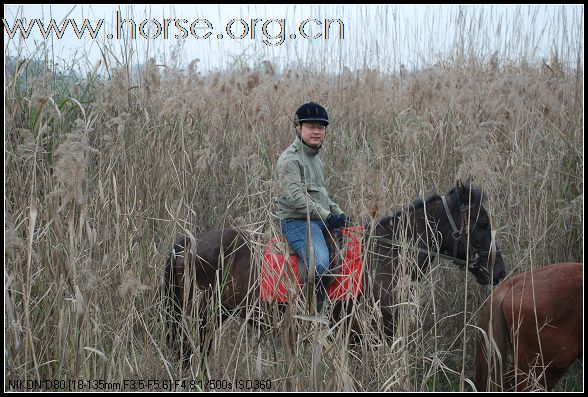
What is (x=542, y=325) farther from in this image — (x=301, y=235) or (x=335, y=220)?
(x=301, y=235)

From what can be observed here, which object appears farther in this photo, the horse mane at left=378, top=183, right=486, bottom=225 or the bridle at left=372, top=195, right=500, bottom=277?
the bridle at left=372, top=195, right=500, bottom=277

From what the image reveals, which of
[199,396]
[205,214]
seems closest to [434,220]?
[205,214]

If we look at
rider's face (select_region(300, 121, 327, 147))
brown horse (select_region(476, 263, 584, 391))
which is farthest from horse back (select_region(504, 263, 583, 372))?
rider's face (select_region(300, 121, 327, 147))

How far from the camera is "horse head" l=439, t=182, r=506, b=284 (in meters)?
3.83

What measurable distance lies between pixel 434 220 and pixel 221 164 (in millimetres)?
1849

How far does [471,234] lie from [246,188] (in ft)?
4.77

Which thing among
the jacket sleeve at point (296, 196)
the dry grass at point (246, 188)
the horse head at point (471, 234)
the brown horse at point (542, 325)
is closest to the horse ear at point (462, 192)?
the horse head at point (471, 234)

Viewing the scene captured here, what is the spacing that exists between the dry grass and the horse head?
212 mm

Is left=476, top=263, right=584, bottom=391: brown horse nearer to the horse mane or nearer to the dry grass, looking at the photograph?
the dry grass

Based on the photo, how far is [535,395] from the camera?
304cm

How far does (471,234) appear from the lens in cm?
391

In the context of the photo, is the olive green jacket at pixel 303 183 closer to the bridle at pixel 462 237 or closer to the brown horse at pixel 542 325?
the bridle at pixel 462 237

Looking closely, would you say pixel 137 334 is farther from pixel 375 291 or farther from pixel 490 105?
pixel 490 105

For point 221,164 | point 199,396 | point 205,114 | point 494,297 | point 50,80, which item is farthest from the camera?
point 205,114
